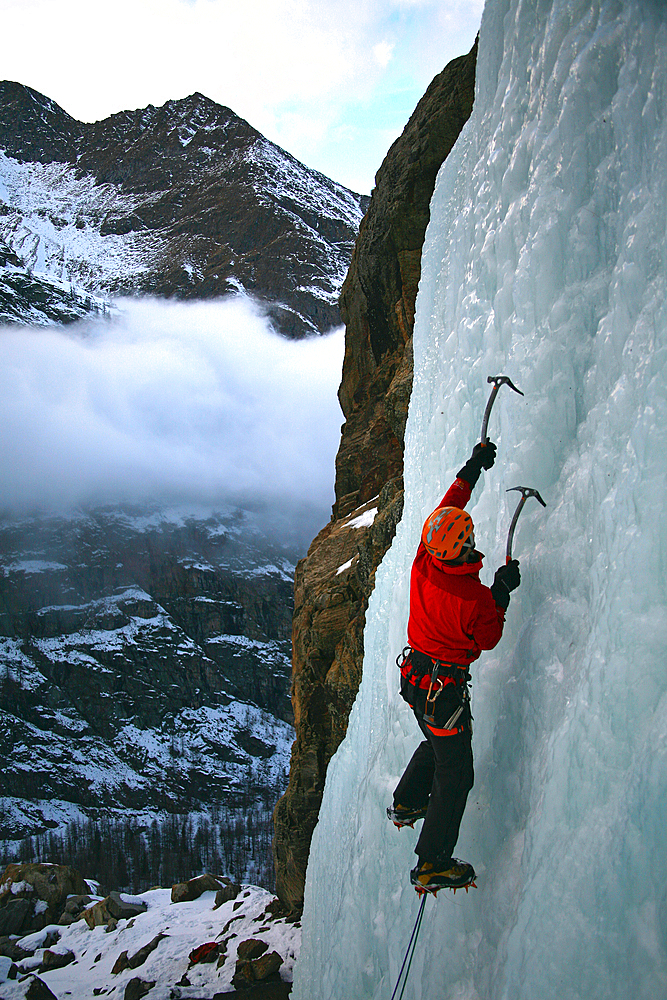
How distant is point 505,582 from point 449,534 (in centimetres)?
33

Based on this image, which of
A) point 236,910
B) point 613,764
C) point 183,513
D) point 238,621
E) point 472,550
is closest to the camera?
point 613,764

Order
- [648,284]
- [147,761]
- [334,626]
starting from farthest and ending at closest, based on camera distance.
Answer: [147,761] < [334,626] < [648,284]

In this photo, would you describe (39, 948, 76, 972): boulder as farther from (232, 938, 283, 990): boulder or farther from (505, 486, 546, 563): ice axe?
(505, 486, 546, 563): ice axe

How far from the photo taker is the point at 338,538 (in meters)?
12.4

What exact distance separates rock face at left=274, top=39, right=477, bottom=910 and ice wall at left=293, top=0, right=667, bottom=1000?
533 centimetres

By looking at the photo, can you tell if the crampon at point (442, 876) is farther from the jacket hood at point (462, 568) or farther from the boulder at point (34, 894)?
the boulder at point (34, 894)

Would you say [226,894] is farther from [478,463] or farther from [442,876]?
[478,463]

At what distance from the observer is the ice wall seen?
2217mm

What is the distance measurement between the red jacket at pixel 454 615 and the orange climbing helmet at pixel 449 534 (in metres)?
0.08

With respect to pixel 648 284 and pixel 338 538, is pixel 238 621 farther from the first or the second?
pixel 648 284

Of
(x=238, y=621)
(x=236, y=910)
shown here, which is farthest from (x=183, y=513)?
(x=236, y=910)

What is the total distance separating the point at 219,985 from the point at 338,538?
8.30m

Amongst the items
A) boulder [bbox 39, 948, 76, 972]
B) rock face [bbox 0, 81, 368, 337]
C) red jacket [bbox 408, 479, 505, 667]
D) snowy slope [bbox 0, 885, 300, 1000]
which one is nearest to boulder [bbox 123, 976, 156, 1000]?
snowy slope [bbox 0, 885, 300, 1000]

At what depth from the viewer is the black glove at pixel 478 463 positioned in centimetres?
333
